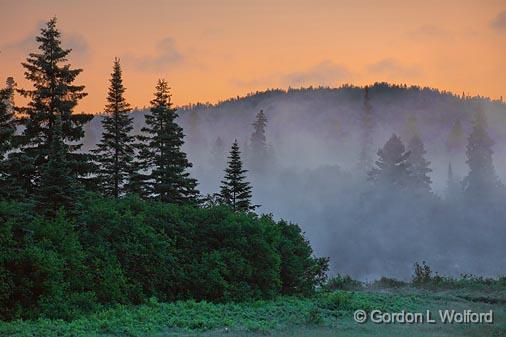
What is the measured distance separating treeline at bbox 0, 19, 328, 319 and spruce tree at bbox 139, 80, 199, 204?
22 cm

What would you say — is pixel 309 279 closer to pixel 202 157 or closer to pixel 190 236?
pixel 190 236

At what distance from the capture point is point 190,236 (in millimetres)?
31562

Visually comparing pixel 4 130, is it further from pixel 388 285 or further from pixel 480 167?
pixel 480 167

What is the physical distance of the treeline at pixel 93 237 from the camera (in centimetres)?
2238

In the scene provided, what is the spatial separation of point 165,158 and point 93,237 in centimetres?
1932

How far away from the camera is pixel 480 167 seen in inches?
4018

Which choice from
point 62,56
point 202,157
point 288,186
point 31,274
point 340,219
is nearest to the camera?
point 31,274

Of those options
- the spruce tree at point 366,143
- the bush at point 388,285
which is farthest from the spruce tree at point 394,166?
the bush at point 388,285

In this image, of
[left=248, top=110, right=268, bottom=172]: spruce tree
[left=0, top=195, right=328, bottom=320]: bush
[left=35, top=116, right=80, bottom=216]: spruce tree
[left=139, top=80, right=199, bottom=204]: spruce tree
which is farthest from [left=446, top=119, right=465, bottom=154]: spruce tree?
[left=35, top=116, right=80, bottom=216]: spruce tree

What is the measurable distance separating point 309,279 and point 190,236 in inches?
321

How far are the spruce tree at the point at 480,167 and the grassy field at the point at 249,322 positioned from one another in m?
72.7

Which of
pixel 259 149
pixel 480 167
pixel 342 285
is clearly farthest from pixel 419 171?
pixel 342 285

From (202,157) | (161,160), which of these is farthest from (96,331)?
(202,157)

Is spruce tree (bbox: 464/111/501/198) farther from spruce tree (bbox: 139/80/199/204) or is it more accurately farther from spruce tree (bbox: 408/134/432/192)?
spruce tree (bbox: 139/80/199/204)
